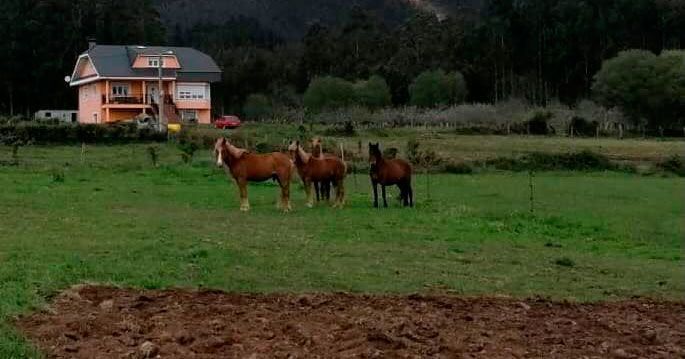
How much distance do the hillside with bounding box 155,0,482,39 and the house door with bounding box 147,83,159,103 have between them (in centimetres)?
10370

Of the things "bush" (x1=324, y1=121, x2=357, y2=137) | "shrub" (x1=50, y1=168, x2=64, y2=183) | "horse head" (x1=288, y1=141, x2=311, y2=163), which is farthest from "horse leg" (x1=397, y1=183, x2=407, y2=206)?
"bush" (x1=324, y1=121, x2=357, y2=137)

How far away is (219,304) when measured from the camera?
37.6ft

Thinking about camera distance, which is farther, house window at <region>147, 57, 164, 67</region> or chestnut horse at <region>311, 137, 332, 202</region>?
house window at <region>147, 57, 164, 67</region>

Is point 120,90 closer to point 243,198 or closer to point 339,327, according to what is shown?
point 243,198

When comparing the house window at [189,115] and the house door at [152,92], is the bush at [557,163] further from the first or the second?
the house window at [189,115]

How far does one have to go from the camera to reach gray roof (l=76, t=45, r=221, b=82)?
7583 centimetres

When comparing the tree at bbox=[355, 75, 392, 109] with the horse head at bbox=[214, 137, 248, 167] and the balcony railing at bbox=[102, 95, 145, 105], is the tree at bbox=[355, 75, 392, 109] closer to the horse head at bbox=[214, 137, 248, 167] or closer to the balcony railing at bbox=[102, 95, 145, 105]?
the balcony railing at bbox=[102, 95, 145, 105]

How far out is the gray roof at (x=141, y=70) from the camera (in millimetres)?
75831

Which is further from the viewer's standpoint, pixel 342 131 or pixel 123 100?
pixel 123 100

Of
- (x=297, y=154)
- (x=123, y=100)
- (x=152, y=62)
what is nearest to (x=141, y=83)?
(x=152, y=62)

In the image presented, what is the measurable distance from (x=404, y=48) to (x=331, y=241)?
88326mm

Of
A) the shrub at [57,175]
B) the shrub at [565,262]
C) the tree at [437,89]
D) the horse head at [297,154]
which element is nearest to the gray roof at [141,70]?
the tree at [437,89]

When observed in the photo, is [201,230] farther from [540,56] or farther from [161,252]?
[540,56]

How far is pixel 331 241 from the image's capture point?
1814cm
